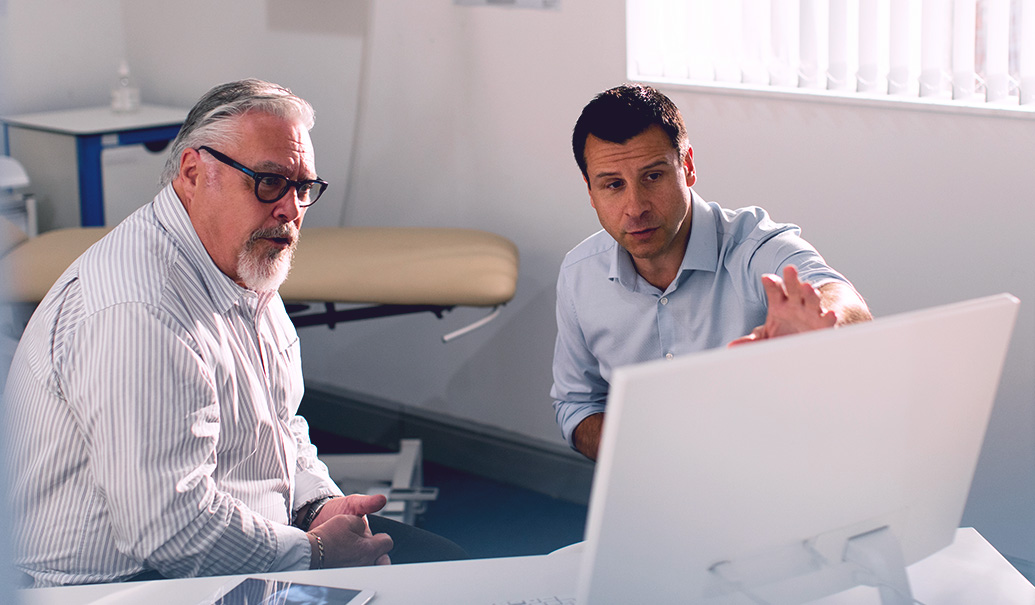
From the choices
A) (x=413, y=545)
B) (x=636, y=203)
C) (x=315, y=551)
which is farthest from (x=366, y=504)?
(x=636, y=203)

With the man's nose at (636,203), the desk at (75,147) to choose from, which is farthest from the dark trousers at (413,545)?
the desk at (75,147)

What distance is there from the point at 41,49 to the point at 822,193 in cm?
298

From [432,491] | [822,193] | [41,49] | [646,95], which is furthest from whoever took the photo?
[41,49]

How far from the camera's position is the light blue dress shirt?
1.76 m

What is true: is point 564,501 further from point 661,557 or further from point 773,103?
point 661,557

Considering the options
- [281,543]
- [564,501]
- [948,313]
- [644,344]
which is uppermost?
[948,313]

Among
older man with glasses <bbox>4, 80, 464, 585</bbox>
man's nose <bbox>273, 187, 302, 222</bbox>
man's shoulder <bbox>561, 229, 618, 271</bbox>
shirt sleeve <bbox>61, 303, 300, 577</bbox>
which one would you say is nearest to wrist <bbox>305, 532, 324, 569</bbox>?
older man with glasses <bbox>4, 80, 464, 585</bbox>

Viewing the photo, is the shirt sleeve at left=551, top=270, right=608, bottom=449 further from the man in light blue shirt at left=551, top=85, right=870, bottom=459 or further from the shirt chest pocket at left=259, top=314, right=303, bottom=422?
the shirt chest pocket at left=259, top=314, right=303, bottom=422

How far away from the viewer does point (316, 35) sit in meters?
3.35

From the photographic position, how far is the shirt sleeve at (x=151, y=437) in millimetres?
1283

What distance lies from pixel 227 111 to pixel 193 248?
22 centimetres

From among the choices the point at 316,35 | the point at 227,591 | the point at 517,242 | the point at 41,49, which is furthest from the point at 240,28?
the point at 227,591

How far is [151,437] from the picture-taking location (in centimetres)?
129

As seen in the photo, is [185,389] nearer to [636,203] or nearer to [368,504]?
[368,504]
